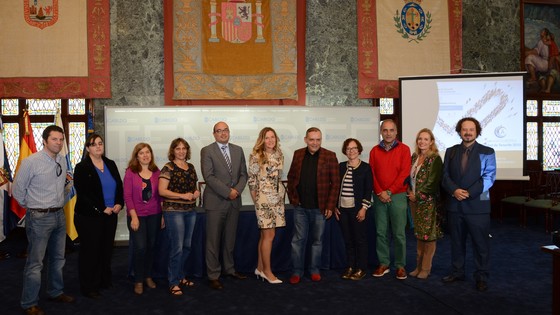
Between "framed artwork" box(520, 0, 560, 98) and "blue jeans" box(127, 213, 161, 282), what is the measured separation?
22.0ft

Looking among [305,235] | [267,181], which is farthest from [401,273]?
[267,181]

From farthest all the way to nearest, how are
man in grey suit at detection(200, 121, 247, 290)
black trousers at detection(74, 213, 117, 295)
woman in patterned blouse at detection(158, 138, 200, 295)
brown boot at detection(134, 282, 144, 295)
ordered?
1. man in grey suit at detection(200, 121, 247, 290)
2. brown boot at detection(134, 282, 144, 295)
3. woman in patterned blouse at detection(158, 138, 200, 295)
4. black trousers at detection(74, 213, 117, 295)

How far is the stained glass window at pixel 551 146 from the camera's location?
8.32 meters

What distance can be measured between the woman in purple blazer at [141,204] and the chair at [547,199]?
17.7 feet

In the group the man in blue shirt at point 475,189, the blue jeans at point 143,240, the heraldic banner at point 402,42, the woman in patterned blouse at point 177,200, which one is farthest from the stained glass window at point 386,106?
the blue jeans at point 143,240

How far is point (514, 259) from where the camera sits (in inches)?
208

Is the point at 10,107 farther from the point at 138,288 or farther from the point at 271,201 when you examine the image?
the point at 271,201

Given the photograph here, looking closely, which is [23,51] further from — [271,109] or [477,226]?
[477,226]

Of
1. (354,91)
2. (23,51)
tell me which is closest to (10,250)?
(23,51)

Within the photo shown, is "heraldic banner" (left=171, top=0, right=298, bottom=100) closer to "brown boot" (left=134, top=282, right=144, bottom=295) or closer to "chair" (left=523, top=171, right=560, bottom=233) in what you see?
"brown boot" (left=134, top=282, right=144, bottom=295)

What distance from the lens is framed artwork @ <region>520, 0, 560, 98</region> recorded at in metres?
8.12

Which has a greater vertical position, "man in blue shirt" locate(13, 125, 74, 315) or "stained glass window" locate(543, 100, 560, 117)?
"stained glass window" locate(543, 100, 560, 117)

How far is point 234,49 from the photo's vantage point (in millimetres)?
6828

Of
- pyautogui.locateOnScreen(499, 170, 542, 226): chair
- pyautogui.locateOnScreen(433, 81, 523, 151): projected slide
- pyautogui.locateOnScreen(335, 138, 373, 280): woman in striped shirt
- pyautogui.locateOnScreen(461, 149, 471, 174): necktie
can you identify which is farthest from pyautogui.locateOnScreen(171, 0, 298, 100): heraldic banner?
pyautogui.locateOnScreen(499, 170, 542, 226): chair
